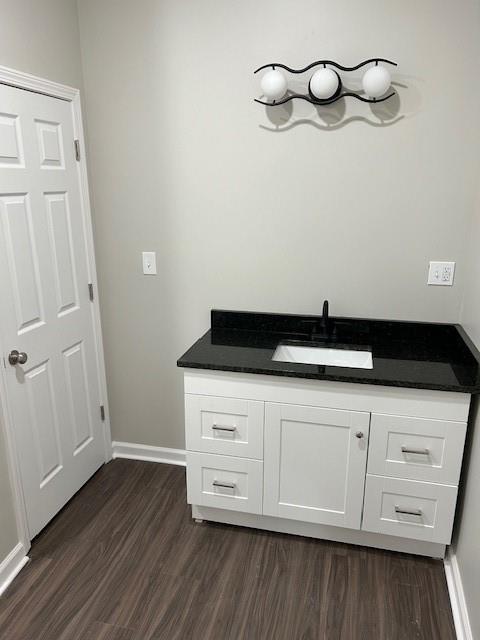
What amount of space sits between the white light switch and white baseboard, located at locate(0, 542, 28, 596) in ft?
4.50

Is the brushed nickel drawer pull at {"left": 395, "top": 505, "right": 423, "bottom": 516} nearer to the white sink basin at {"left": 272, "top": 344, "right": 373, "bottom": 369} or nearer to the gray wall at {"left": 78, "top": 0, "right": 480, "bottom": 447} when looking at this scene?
the white sink basin at {"left": 272, "top": 344, "right": 373, "bottom": 369}

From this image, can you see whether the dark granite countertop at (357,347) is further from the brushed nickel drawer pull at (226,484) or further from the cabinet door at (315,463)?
the brushed nickel drawer pull at (226,484)

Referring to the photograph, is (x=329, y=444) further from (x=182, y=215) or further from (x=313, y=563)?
(x=182, y=215)

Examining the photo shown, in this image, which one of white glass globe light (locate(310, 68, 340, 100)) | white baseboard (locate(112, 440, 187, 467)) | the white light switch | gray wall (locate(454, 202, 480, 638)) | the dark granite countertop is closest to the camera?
gray wall (locate(454, 202, 480, 638))

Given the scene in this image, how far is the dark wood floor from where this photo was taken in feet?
5.70

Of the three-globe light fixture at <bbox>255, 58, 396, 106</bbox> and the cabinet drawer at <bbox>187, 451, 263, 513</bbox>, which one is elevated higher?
the three-globe light fixture at <bbox>255, 58, 396, 106</bbox>

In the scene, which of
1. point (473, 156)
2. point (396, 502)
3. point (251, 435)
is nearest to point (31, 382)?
point (251, 435)

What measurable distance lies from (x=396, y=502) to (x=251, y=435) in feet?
2.14

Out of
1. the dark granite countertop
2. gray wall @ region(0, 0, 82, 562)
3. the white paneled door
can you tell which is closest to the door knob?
the white paneled door

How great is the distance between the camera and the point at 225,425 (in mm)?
2064

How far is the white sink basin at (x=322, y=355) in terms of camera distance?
2234mm

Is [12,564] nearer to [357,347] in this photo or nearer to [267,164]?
[357,347]

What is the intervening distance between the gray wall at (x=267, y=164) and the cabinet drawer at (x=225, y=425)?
22.0 inches

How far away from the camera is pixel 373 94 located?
1.93 m
